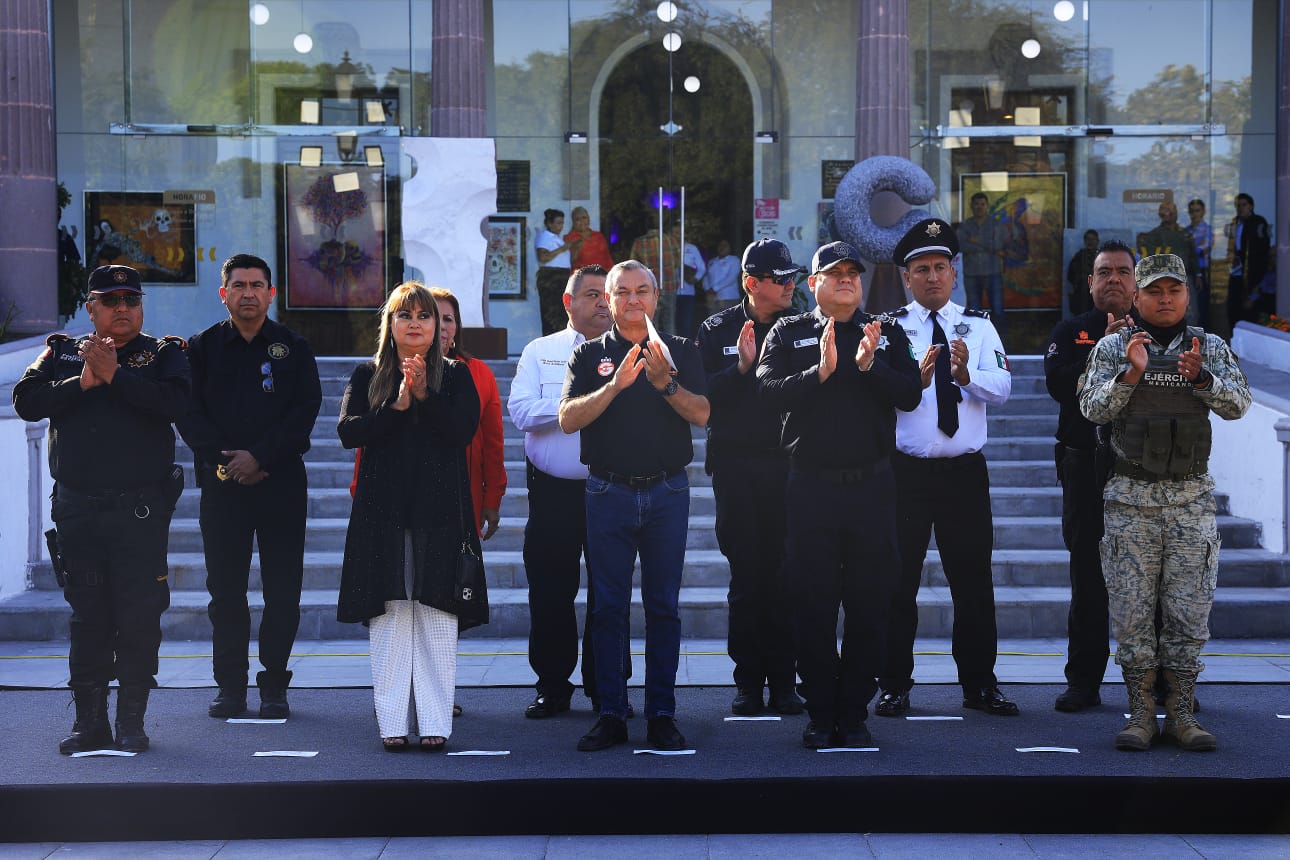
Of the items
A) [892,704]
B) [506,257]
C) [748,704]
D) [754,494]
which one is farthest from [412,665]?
[506,257]

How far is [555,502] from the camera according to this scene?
22.8 ft

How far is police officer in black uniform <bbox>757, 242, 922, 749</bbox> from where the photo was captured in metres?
6.12

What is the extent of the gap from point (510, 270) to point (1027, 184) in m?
6.33

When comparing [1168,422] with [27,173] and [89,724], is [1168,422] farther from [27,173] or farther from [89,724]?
[27,173]

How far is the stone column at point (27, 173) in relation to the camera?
14766 mm

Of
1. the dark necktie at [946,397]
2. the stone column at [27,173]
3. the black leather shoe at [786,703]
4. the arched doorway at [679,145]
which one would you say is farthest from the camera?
the arched doorway at [679,145]

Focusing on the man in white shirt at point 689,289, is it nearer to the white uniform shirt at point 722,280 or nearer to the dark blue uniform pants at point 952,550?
the white uniform shirt at point 722,280

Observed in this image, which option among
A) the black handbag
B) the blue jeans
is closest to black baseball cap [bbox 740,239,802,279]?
the blue jeans

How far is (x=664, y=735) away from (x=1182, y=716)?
6.84ft

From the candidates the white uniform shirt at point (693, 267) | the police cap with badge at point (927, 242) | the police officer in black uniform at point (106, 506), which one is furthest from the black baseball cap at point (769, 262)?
the white uniform shirt at point (693, 267)

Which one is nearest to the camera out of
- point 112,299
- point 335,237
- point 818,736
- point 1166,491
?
point 818,736

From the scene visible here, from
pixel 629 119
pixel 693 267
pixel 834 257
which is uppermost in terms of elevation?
pixel 629 119

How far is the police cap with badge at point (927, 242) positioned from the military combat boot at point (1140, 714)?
6.45 ft

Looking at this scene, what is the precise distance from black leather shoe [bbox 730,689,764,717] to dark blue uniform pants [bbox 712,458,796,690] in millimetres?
33
